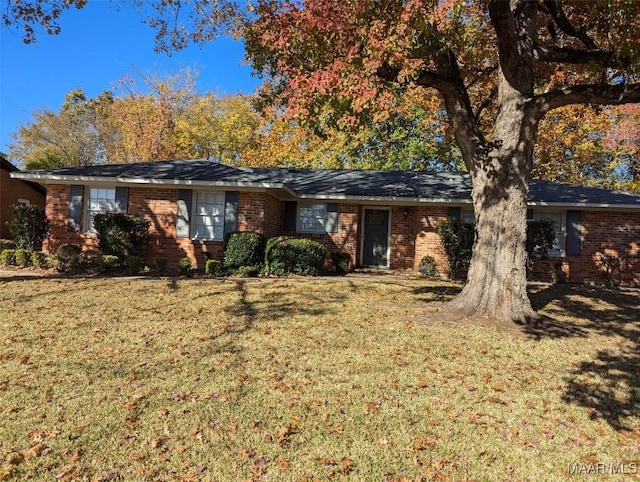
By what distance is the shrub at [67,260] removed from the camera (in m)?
11.2

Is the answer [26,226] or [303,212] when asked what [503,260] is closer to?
[303,212]

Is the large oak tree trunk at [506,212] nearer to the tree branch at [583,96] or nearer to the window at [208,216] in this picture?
the tree branch at [583,96]

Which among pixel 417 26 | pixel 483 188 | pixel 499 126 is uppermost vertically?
pixel 417 26

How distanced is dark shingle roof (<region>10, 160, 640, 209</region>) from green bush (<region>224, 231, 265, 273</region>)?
59.9 inches

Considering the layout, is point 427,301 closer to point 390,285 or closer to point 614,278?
point 390,285

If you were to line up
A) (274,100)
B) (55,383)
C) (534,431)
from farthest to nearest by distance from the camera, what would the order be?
1. (274,100)
2. (55,383)
3. (534,431)

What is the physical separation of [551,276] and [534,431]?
35.3 feet

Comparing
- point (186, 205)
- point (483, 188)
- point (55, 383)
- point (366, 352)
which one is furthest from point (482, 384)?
point (186, 205)

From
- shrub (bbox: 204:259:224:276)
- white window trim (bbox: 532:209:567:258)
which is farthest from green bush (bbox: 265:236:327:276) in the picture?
white window trim (bbox: 532:209:567:258)

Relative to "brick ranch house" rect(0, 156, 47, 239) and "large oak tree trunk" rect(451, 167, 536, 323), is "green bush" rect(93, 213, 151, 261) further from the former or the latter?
"large oak tree trunk" rect(451, 167, 536, 323)

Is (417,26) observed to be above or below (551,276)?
above

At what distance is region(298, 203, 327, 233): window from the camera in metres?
14.3

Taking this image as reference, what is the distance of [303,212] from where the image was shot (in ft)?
47.7

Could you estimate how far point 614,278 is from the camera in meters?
13.1
